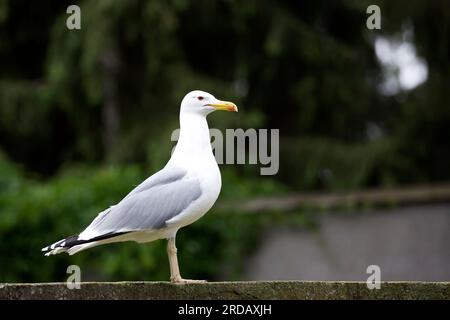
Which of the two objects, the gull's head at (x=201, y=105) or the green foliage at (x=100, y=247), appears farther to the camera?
the green foliage at (x=100, y=247)

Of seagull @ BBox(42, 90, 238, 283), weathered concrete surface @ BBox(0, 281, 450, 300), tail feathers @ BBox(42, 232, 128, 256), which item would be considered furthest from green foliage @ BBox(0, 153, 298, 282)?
weathered concrete surface @ BBox(0, 281, 450, 300)

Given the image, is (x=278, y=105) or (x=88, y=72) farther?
(x=278, y=105)

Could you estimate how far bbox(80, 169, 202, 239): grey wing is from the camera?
522cm

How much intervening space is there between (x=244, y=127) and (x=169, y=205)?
6638mm

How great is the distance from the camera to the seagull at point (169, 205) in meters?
5.18

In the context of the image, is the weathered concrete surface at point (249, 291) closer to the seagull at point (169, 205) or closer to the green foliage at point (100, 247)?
the seagull at point (169, 205)

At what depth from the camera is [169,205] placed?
5320mm

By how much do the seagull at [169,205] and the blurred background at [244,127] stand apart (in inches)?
202

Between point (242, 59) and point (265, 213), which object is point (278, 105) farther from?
point (265, 213)

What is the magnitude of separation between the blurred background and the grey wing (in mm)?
5191

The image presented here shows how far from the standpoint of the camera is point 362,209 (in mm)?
10711

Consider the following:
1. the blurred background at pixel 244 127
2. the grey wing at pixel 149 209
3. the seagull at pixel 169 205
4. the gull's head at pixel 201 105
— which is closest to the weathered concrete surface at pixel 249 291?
the seagull at pixel 169 205
